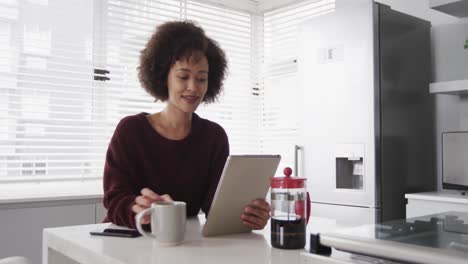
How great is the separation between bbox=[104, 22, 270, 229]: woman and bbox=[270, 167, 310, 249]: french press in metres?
0.51

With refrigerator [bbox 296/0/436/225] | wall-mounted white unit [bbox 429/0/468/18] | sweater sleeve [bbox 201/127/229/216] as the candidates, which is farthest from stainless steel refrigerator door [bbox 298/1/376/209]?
sweater sleeve [bbox 201/127/229/216]

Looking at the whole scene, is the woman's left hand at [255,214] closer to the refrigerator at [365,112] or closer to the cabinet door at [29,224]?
the refrigerator at [365,112]

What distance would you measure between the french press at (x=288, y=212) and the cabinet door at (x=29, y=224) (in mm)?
1884

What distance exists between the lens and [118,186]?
53.1 inches

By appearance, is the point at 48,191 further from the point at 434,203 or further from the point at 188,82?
the point at 434,203

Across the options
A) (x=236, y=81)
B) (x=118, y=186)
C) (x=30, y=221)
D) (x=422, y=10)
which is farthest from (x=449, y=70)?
(x=30, y=221)

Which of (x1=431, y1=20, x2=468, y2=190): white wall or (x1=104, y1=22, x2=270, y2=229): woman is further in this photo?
(x1=431, y1=20, x2=468, y2=190): white wall

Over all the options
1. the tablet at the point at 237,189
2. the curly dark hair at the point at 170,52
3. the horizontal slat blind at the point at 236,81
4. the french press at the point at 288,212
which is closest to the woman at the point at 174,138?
the curly dark hair at the point at 170,52

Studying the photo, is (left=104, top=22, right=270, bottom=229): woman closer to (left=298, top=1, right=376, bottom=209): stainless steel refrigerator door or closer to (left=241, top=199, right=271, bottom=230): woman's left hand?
(left=241, top=199, right=271, bottom=230): woman's left hand

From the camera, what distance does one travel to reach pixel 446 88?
2518 mm

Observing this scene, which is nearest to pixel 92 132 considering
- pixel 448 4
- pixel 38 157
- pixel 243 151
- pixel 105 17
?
pixel 38 157

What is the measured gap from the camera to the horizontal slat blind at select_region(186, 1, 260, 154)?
12.5 feet

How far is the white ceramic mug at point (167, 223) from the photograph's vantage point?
39.5 inches

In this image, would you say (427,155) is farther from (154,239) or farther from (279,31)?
(154,239)
